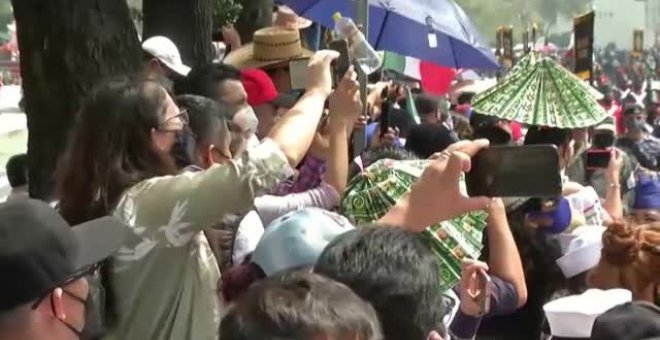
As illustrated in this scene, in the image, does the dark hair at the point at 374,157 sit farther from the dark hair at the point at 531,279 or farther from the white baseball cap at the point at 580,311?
the white baseball cap at the point at 580,311

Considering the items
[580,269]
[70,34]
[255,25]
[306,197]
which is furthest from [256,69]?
[255,25]

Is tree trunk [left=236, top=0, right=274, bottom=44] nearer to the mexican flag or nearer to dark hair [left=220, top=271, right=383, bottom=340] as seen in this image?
the mexican flag

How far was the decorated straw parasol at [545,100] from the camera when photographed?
633 cm

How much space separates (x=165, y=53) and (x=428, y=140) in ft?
6.57

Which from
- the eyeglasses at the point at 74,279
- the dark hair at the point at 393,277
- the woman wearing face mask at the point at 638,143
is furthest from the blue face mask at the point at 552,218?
the woman wearing face mask at the point at 638,143

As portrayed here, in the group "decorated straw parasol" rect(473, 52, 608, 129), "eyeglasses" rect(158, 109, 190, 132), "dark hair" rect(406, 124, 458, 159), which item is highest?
"eyeglasses" rect(158, 109, 190, 132)

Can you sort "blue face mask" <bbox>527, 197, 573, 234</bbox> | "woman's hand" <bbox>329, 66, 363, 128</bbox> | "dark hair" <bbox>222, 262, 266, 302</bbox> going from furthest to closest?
"blue face mask" <bbox>527, 197, 573, 234</bbox> → "woman's hand" <bbox>329, 66, 363, 128</bbox> → "dark hair" <bbox>222, 262, 266, 302</bbox>

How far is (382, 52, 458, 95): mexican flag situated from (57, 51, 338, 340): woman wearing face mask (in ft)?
31.6

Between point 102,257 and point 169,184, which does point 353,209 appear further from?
point 102,257

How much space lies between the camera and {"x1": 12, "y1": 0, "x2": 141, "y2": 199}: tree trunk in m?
5.90

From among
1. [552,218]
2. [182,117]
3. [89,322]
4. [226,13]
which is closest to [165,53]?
[552,218]

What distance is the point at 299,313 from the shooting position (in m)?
2.39

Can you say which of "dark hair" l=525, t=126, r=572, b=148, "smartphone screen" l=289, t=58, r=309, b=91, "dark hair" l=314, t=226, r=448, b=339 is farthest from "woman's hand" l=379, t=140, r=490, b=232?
"dark hair" l=525, t=126, r=572, b=148

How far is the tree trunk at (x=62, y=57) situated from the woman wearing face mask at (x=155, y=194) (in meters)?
2.23
